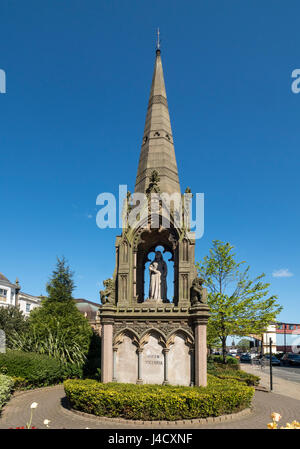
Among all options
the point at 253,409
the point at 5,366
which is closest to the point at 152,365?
the point at 253,409

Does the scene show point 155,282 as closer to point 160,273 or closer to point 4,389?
point 160,273

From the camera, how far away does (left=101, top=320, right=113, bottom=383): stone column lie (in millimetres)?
14258

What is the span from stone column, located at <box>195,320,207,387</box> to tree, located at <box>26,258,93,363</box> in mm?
10883

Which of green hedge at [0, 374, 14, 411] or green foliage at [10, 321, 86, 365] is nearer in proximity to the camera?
green hedge at [0, 374, 14, 411]

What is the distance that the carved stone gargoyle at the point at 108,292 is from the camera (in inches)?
589

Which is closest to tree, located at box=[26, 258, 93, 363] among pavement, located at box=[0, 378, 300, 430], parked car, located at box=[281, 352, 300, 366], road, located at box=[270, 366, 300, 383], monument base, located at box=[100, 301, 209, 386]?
pavement, located at box=[0, 378, 300, 430]

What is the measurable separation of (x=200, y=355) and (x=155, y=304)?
2974 millimetres

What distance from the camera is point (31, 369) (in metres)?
19.1

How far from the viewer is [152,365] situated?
47.3 feet

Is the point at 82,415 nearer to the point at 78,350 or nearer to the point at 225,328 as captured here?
the point at 78,350

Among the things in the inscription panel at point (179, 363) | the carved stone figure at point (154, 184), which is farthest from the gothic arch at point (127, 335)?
the carved stone figure at point (154, 184)

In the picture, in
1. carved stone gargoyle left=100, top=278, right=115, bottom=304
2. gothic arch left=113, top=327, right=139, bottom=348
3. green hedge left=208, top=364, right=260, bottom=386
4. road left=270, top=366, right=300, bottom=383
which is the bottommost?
road left=270, top=366, right=300, bottom=383

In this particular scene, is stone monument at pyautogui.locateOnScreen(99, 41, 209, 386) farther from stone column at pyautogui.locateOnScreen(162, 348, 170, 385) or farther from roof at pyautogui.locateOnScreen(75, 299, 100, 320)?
roof at pyautogui.locateOnScreen(75, 299, 100, 320)

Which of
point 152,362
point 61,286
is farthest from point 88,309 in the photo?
point 152,362
